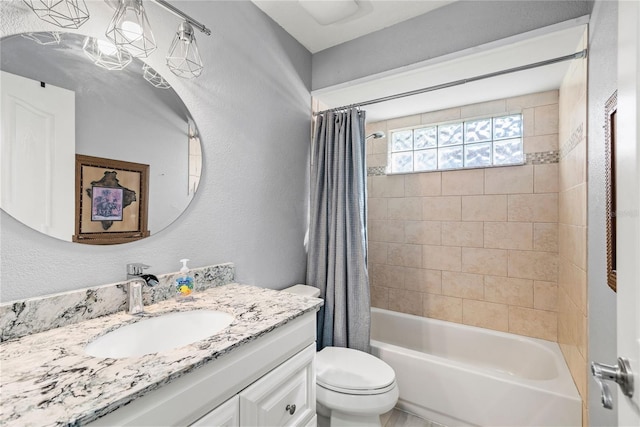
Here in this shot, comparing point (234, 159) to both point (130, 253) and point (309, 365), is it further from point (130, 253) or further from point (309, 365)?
point (309, 365)

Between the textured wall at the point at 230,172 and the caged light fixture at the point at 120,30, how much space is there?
37mm

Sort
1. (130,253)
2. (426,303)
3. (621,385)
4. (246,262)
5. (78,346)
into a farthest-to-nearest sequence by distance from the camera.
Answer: (426,303)
(246,262)
(130,253)
(78,346)
(621,385)

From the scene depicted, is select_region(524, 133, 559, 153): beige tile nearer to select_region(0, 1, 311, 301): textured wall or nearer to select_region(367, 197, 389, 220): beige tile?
select_region(367, 197, 389, 220): beige tile

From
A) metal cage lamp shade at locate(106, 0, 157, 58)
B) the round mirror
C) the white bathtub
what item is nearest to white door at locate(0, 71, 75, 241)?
the round mirror

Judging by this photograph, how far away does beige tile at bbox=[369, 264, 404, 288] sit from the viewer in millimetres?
2654

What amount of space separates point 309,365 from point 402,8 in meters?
2.04

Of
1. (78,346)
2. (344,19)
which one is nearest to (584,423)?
(78,346)

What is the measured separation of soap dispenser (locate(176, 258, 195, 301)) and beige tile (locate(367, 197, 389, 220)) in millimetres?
1869

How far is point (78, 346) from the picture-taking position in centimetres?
81

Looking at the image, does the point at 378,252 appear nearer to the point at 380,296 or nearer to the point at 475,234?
the point at 380,296

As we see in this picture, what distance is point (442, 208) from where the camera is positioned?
246 centimetres

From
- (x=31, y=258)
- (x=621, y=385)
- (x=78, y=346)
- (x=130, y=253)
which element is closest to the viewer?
(x=621, y=385)

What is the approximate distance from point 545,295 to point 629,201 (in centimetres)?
198

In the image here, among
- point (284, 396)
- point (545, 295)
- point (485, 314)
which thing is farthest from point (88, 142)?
point (545, 295)
